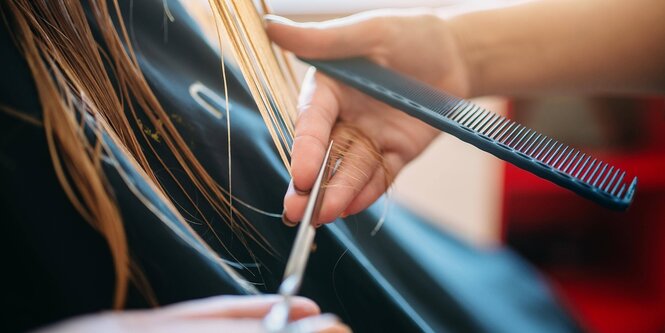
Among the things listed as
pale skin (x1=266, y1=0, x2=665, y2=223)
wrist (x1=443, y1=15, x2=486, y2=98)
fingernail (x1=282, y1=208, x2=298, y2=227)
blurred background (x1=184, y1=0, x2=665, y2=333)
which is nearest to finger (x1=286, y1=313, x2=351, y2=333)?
fingernail (x1=282, y1=208, x2=298, y2=227)

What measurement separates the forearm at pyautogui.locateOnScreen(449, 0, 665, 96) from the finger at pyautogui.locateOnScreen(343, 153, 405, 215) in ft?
0.76

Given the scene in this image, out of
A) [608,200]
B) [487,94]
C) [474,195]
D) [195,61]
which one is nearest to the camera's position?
[608,200]

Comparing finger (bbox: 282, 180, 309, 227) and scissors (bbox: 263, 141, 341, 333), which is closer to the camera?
scissors (bbox: 263, 141, 341, 333)

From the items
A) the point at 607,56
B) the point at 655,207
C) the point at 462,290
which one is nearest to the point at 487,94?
the point at 607,56

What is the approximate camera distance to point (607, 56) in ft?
2.33

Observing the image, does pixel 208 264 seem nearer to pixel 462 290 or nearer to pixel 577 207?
pixel 462 290

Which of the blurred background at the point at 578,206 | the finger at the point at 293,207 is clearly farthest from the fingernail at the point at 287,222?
the blurred background at the point at 578,206

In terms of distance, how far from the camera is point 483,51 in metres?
0.71

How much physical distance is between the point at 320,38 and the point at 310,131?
129mm

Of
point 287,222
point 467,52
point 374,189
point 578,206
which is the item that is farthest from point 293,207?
point 578,206

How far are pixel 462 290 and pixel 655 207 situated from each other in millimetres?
814

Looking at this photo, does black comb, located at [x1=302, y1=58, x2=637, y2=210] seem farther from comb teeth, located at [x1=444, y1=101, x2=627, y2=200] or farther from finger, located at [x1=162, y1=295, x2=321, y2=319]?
finger, located at [x1=162, y1=295, x2=321, y2=319]

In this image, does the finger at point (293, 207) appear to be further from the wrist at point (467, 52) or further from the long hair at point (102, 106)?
the wrist at point (467, 52)

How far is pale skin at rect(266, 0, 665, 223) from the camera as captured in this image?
1.74 feet
